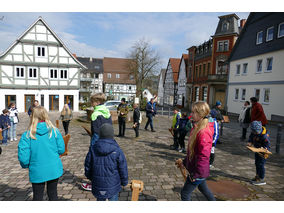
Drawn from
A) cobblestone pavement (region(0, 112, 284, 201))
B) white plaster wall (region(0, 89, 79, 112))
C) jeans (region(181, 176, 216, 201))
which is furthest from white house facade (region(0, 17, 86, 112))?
jeans (region(181, 176, 216, 201))

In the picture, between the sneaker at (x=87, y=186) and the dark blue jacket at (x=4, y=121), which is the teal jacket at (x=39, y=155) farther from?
the dark blue jacket at (x=4, y=121)

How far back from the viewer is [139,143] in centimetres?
850

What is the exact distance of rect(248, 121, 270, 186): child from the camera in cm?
448

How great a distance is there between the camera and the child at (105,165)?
2553mm

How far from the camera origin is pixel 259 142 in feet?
15.0

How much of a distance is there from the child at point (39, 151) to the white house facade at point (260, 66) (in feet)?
60.1

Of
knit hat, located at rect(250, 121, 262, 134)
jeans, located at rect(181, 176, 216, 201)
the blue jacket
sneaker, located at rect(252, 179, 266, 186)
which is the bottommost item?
sneaker, located at rect(252, 179, 266, 186)

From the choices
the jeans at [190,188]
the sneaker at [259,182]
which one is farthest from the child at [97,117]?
the sneaker at [259,182]

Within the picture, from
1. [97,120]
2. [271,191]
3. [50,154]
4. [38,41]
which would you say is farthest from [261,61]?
[38,41]

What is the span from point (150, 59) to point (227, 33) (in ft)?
39.7

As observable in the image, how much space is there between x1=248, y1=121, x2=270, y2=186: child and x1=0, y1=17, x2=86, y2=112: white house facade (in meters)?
24.2

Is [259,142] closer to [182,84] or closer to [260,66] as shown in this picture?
[260,66]

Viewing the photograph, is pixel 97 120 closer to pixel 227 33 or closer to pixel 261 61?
pixel 261 61

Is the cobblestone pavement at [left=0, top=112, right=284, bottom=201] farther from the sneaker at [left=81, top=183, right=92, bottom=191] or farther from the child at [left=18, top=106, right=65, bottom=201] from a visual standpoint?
the child at [left=18, top=106, right=65, bottom=201]
